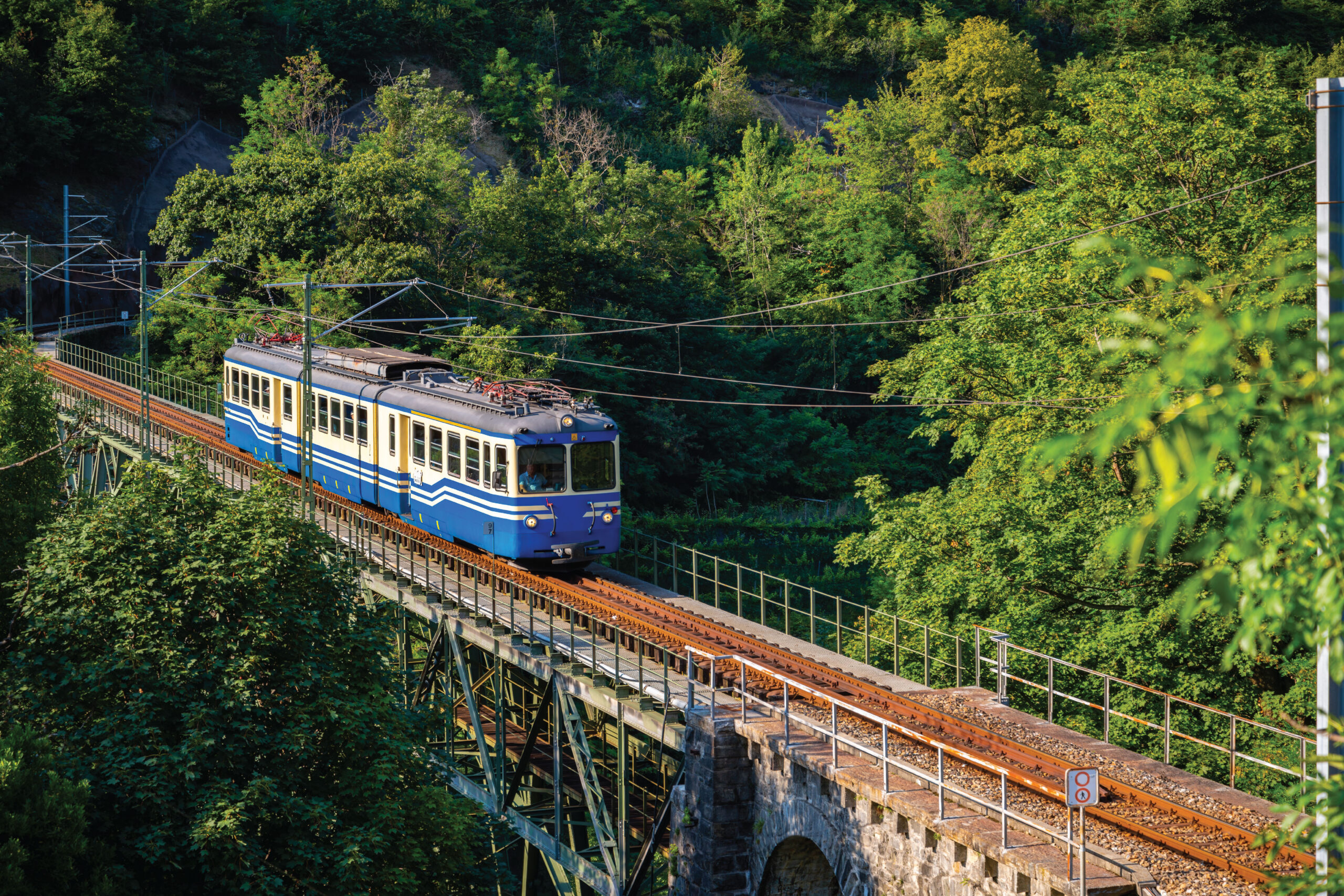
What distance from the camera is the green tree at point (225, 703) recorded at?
13445mm

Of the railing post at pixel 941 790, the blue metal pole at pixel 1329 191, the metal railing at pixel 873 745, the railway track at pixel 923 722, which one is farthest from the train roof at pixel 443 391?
the blue metal pole at pixel 1329 191

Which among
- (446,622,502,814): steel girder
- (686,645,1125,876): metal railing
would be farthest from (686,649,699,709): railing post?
(446,622,502,814): steel girder

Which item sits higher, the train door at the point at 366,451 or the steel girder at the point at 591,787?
the train door at the point at 366,451

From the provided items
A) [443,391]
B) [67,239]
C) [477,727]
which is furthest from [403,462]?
[67,239]

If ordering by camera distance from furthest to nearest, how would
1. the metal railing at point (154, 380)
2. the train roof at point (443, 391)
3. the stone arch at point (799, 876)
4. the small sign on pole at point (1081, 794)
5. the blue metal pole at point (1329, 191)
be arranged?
1. the metal railing at point (154, 380)
2. the train roof at point (443, 391)
3. the stone arch at point (799, 876)
4. the small sign on pole at point (1081, 794)
5. the blue metal pole at point (1329, 191)

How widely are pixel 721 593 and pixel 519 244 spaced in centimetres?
1434

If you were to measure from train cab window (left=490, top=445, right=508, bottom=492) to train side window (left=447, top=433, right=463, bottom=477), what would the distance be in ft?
4.53

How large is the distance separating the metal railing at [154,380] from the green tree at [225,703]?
29976mm

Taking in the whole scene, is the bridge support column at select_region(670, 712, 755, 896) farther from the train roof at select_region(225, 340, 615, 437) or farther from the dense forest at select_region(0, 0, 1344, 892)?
the train roof at select_region(225, 340, 615, 437)

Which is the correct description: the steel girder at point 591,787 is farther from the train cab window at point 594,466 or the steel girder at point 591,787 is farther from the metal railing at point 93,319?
the metal railing at point 93,319

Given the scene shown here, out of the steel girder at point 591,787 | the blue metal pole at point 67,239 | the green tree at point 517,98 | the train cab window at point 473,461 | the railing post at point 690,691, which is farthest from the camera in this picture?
the green tree at point 517,98

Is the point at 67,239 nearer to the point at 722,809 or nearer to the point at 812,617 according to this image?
the point at 812,617

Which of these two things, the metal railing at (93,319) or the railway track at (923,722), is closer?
the railway track at (923,722)

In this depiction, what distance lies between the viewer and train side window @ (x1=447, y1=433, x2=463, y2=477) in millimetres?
24766
